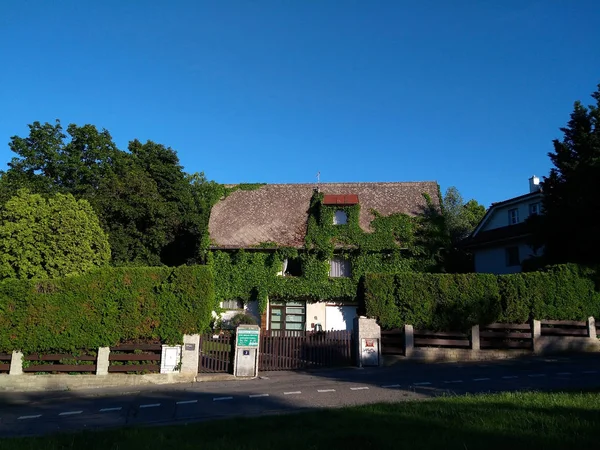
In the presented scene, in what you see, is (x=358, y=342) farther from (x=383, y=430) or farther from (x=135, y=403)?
(x=383, y=430)

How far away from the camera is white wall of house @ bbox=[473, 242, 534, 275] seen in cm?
2734

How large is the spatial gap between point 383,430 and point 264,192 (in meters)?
25.1

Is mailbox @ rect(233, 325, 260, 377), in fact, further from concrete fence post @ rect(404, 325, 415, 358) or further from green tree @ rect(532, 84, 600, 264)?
green tree @ rect(532, 84, 600, 264)

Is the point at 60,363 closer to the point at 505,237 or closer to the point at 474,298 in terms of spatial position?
the point at 474,298

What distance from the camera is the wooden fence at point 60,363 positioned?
1455 centimetres

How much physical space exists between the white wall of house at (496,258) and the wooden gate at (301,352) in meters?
16.0

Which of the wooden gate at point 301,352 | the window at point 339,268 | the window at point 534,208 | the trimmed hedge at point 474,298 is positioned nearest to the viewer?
the wooden gate at point 301,352

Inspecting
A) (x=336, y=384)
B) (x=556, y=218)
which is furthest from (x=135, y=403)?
(x=556, y=218)

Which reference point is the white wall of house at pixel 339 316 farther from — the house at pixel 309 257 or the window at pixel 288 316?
the window at pixel 288 316

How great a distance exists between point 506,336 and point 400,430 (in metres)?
12.2

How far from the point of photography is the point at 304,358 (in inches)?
634

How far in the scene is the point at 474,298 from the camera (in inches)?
671

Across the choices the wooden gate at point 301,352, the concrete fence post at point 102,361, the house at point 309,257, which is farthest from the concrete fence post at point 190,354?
the house at point 309,257

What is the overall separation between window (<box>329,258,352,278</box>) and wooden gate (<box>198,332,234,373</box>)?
39.6 feet
